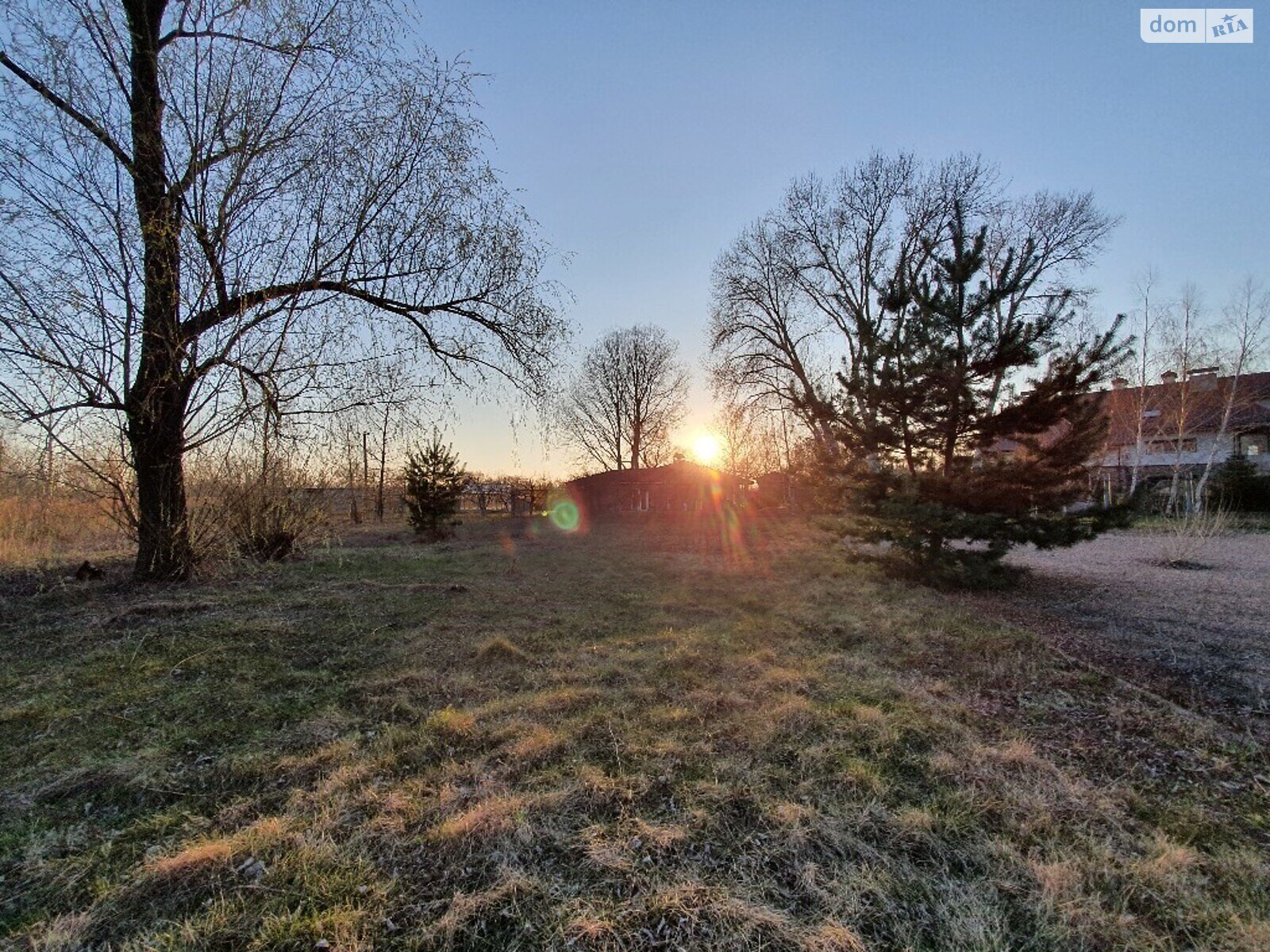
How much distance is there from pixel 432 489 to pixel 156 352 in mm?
9965

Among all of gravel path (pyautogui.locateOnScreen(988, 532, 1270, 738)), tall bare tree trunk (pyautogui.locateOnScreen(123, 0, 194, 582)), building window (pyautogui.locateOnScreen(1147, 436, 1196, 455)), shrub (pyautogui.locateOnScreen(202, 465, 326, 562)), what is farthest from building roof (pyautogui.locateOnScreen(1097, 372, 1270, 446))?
tall bare tree trunk (pyautogui.locateOnScreen(123, 0, 194, 582))

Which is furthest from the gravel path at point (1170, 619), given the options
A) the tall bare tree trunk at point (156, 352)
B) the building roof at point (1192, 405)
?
the building roof at point (1192, 405)

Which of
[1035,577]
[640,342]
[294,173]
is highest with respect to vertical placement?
[640,342]

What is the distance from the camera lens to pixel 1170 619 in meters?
5.80

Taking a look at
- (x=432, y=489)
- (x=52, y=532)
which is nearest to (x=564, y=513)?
(x=432, y=489)

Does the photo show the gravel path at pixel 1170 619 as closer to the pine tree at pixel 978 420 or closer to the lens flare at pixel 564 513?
the pine tree at pixel 978 420

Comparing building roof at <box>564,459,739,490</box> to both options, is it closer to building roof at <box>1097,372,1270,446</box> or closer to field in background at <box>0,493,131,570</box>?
building roof at <box>1097,372,1270,446</box>

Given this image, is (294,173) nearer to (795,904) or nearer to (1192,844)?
(795,904)

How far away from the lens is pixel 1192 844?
84.0 inches

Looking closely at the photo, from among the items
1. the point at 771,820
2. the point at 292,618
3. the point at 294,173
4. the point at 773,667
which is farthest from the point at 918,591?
the point at 294,173

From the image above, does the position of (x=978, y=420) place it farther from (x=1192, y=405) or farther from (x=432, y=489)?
(x=1192, y=405)

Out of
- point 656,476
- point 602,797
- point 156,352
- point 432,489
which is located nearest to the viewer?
point 602,797

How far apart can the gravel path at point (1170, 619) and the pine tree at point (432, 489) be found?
12.9 m

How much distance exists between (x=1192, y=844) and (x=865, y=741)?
4.11 feet
